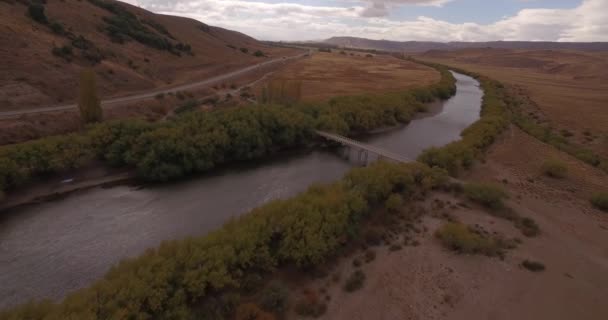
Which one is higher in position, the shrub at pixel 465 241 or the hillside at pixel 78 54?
the hillside at pixel 78 54

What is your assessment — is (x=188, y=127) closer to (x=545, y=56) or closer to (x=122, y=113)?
(x=122, y=113)

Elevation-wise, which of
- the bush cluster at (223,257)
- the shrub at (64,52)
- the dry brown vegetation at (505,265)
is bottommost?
the dry brown vegetation at (505,265)

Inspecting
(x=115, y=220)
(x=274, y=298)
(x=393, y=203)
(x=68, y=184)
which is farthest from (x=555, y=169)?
(x=68, y=184)

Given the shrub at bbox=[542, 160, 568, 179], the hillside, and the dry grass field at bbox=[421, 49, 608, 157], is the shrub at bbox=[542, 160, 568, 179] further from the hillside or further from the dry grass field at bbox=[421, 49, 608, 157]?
the hillside

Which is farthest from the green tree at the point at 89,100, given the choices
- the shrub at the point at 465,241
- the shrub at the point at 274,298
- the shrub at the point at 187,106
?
the shrub at the point at 465,241

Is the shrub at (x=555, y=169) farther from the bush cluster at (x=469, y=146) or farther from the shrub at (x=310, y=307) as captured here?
the shrub at (x=310, y=307)

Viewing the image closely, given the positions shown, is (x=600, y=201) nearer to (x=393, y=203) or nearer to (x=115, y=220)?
(x=393, y=203)

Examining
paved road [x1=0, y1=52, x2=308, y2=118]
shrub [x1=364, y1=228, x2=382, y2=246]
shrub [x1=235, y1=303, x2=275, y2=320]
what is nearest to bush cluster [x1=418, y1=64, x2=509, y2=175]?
shrub [x1=364, y1=228, x2=382, y2=246]

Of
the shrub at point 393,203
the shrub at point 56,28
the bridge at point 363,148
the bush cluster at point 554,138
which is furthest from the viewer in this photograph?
the shrub at point 56,28
